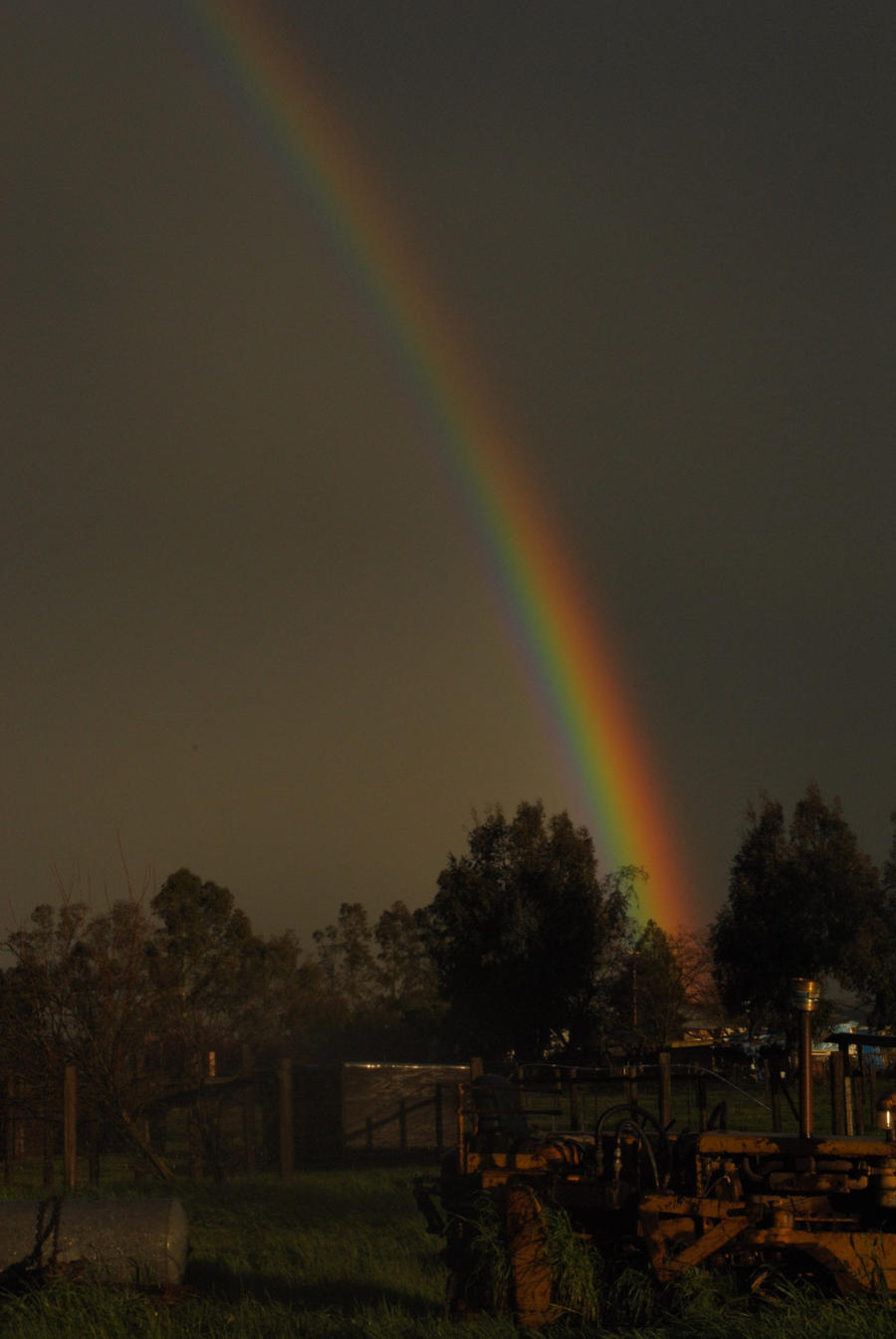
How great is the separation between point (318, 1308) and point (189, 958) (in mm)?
48931

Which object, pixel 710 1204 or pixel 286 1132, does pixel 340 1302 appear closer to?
pixel 710 1204

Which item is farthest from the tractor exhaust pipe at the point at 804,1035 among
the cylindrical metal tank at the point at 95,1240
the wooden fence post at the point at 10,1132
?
the wooden fence post at the point at 10,1132

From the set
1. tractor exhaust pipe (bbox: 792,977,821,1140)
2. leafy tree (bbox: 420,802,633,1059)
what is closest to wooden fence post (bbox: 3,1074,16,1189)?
tractor exhaust pipe (bbox: 792,977,821,1140)

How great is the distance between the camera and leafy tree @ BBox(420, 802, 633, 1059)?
Answer: 1848 inches

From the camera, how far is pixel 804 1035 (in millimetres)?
9305

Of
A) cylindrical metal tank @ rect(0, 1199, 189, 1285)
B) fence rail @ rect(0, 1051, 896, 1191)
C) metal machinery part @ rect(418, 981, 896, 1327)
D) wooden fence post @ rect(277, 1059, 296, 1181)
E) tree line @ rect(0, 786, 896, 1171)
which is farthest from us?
tree line @ rect(0, 786, 896, 1171)

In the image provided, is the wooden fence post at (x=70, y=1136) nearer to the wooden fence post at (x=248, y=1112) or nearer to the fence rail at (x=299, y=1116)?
the fence rail at (x=299, y=1116)

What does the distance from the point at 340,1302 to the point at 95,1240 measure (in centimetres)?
255

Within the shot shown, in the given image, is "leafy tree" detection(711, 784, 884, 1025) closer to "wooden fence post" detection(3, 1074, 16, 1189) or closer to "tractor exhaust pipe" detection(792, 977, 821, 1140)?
"wooden fence post" detection(3, 1074, 16, 1189)

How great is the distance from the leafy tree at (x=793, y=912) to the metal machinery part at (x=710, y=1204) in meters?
34.2

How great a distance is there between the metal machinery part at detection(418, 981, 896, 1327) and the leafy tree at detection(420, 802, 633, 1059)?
36.3 metres

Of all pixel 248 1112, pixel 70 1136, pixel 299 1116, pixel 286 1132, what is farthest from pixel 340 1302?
pixel 248 1112

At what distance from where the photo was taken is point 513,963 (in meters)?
47.0

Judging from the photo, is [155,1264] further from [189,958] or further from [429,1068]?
[189,958]
